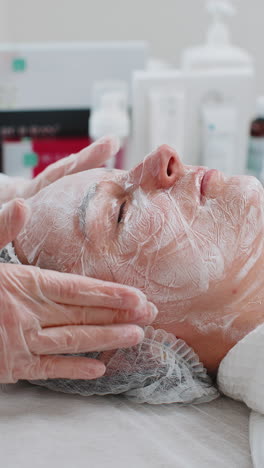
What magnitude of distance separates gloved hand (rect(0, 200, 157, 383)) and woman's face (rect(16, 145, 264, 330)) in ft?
0.23

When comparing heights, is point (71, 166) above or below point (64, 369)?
above

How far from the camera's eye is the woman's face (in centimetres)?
81

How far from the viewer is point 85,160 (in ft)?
3.51

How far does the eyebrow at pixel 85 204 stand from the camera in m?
0.86

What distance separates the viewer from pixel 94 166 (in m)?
1.09

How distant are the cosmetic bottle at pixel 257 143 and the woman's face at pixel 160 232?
978 millimetres

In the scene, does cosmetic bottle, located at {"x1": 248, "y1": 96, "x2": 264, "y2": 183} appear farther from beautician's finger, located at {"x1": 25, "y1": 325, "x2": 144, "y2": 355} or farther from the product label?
beautician's finger, located at {"x1": 25, "y1": 325, "x2": 144, "y2": 355}

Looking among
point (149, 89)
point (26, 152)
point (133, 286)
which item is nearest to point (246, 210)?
point (133, 286)

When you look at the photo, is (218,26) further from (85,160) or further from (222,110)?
(85,160)

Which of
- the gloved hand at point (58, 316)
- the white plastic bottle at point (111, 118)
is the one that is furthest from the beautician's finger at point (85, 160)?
the white plastic bottle at point (111, 118)

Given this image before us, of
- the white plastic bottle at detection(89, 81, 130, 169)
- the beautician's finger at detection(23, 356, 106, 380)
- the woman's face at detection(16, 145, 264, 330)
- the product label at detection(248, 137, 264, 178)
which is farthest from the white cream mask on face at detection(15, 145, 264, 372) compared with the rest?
the product label at detection(248, 137, 264, 178)

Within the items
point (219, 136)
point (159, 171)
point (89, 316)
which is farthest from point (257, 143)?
point (89, 316)

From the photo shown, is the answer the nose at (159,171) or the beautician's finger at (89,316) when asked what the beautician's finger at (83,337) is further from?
the nose at (159,171)

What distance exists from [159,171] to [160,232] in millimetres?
111
